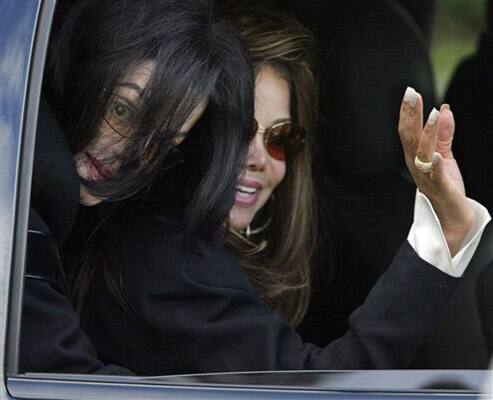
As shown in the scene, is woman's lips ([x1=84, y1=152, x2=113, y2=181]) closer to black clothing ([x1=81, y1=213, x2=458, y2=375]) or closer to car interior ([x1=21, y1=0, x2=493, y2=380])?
black clothing ([x1=81, y1=213, x2=458, y2=375])

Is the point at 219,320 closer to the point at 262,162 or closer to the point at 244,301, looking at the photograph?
the point at 244,301

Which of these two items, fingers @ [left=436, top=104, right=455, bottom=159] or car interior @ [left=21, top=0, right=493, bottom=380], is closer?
fingers @ [left=436, top=104, right=455, bottom=159]

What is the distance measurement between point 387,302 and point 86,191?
557 mm

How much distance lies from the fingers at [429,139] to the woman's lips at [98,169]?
0.54 m

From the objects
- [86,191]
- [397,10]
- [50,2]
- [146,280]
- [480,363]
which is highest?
[50,2]

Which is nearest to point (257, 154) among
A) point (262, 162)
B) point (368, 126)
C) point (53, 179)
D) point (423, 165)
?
point (262, 162)

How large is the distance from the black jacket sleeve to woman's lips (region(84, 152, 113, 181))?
28cm

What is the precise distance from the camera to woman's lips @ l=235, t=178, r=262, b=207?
8.57 ft

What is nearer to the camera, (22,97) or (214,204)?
(22,97)

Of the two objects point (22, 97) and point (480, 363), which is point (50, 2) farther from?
point (480, 363)

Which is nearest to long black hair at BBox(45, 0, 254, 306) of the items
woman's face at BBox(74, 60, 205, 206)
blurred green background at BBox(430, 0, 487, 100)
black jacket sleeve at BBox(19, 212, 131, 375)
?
woman's face at BBox(74, 60, 205, 206)

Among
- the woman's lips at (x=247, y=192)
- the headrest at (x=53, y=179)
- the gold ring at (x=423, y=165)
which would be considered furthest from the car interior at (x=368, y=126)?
the headrest at (x=53, y=179)

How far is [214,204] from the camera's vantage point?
2217 mm

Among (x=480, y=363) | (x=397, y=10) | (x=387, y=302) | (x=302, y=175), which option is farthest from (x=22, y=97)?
(x=397, y=10)
